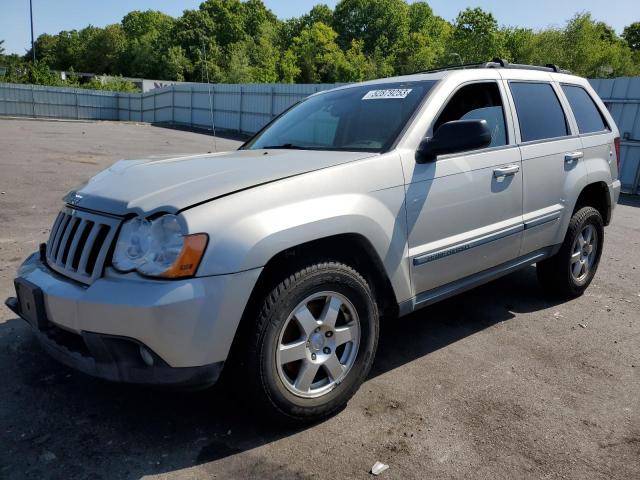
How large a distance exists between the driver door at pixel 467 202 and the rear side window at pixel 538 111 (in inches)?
8.1

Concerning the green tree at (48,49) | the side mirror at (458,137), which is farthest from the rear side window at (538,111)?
the green tree at (48,49)

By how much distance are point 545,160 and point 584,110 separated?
104 cm

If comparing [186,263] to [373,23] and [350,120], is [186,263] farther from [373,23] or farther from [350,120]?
[373,23]

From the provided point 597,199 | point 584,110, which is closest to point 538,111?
point 584,110

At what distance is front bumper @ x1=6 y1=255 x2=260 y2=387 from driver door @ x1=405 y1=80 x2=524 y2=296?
46.2 inches

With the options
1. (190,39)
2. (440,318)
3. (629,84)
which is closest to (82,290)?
(440,318)

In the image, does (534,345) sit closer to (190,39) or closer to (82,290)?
(82,290)

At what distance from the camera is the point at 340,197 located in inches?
105

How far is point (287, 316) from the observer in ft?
8.13

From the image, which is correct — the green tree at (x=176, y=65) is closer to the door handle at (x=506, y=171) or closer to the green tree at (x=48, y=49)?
the green tree at (x=48, y=49)

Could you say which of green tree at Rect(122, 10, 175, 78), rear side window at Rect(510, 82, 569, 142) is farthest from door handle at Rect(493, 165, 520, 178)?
green tree at Rect(122, 10, 175, 78)

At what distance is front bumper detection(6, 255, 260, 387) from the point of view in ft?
7.16

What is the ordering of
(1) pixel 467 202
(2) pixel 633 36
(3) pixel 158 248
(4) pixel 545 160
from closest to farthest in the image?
(3) pixel 158 248 → (1) pixel 467 202 → (4) pixel 545 160 → (2) pixel 633 36

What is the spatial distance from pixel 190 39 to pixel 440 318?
246 feet
